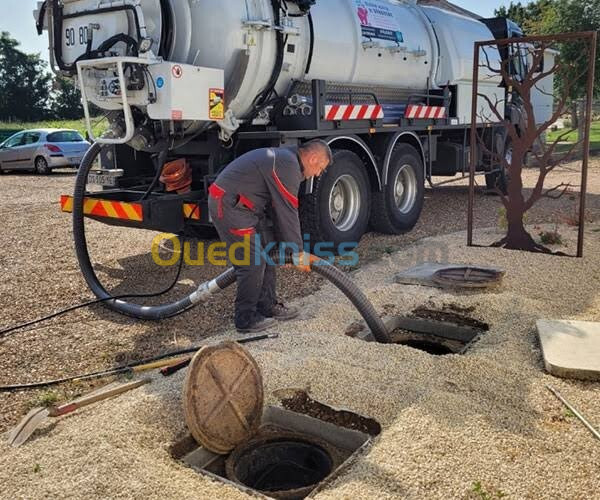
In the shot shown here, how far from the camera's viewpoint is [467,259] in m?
7.30

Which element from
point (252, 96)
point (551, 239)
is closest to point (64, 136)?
point (252, 96)

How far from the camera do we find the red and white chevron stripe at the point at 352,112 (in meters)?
7.12

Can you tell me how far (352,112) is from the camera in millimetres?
7465

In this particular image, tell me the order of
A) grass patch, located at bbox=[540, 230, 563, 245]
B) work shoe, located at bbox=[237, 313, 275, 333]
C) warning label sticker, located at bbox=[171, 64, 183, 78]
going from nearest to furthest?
work shoe, located at bbox=[237, 313, 275, 333], warning label sticker, located at bbox=[171, 64, 183, 78], grass patch, located at bbox=[540, 230, 563, 245]

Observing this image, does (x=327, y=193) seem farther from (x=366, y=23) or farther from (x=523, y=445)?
(x=523, y=445)

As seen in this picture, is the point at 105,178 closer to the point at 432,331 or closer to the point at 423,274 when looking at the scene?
the point at 423,274

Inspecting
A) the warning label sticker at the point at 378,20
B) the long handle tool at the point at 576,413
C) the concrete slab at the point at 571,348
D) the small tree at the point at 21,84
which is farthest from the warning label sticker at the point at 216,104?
the small tree at the point at 21,84

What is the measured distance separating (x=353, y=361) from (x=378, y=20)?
5188 millimetres

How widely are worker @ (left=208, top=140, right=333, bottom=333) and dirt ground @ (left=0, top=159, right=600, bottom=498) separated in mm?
474

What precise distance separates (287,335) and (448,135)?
6796mm

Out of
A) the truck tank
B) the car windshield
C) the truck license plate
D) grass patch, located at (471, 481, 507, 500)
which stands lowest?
grass patch, located at (471, 481, 507, 500)

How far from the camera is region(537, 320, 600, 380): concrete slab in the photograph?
4.06m

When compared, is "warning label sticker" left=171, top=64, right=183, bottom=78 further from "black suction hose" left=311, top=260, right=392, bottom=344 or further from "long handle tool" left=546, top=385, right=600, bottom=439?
"long handle tool" left=546, top=385, right=600, bottom=439

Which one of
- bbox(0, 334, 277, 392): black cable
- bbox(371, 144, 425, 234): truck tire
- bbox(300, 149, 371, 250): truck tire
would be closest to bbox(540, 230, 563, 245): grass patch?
bbox(371, 144, 425, 234): truck tire
